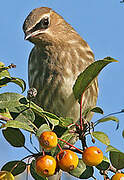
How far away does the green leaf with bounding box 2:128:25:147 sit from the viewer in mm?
2543

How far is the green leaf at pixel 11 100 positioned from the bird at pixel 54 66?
2329 millimetres

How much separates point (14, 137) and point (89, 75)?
0.66 meters

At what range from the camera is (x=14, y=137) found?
2551 mm

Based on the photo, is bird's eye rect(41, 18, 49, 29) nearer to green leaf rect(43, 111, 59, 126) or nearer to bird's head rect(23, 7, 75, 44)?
bird's head rect(23, 7, 75, 44)

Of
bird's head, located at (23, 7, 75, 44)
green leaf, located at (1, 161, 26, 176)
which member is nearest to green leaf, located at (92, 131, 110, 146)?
green leaf, located at (1, 161, 26, 176)

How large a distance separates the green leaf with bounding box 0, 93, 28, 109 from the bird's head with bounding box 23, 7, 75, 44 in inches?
83.8

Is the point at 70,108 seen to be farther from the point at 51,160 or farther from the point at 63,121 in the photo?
the point at 51,160

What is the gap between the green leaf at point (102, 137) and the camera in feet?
8.04

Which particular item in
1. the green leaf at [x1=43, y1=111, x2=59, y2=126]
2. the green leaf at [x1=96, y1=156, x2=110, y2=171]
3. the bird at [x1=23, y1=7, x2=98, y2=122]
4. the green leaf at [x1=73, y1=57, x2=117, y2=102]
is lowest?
the green leaf at [x1=96, y1=156, x2=110, y2=171]

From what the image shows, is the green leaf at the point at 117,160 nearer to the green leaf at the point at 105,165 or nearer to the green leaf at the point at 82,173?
the green leaf at the point at 105,165

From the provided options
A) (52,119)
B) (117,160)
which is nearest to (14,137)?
(52,119)

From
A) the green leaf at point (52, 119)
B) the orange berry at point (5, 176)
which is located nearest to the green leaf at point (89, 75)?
the green leaf at point (52, 119)

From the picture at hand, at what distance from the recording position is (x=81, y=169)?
2.64m

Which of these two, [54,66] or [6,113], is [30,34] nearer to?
[54,66]
